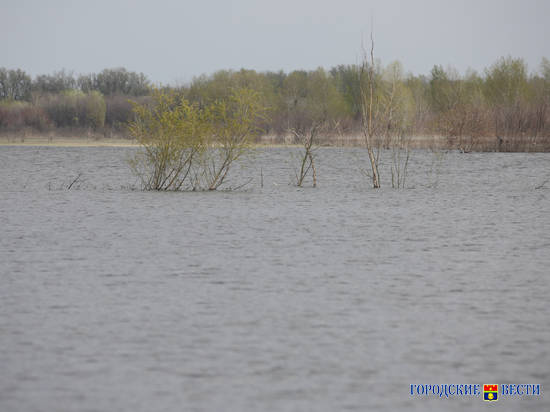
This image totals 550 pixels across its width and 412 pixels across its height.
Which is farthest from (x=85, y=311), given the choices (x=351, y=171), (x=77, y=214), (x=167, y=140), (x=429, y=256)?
(x=351, y=171)

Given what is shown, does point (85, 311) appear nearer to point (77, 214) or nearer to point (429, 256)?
point (429, 256)

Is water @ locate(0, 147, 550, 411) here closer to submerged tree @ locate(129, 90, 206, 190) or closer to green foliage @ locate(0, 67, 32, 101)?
submerged tree @ locate(129, 90, 206, 190)

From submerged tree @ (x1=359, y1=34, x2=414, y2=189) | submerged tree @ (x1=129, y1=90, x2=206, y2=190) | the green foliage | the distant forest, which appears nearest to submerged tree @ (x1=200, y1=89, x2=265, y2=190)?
submerged tree @ (x1=129, y1=90, x2=206, y2=190)

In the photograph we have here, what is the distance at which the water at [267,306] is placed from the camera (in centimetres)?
509

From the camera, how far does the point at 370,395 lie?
4.95 m

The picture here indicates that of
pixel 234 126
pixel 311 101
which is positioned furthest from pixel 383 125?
pixel 311 101

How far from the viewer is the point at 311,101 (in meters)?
68.0

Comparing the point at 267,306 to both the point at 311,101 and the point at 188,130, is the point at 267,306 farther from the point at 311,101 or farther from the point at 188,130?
the point at 311,101

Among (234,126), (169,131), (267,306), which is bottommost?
(267,306)

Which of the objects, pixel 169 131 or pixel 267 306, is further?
pixel 169 131

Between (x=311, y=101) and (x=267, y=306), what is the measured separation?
61.6m

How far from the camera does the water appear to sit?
5086mm

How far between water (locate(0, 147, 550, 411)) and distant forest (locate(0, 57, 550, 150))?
21.4 metres

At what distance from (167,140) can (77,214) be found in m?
5.09
